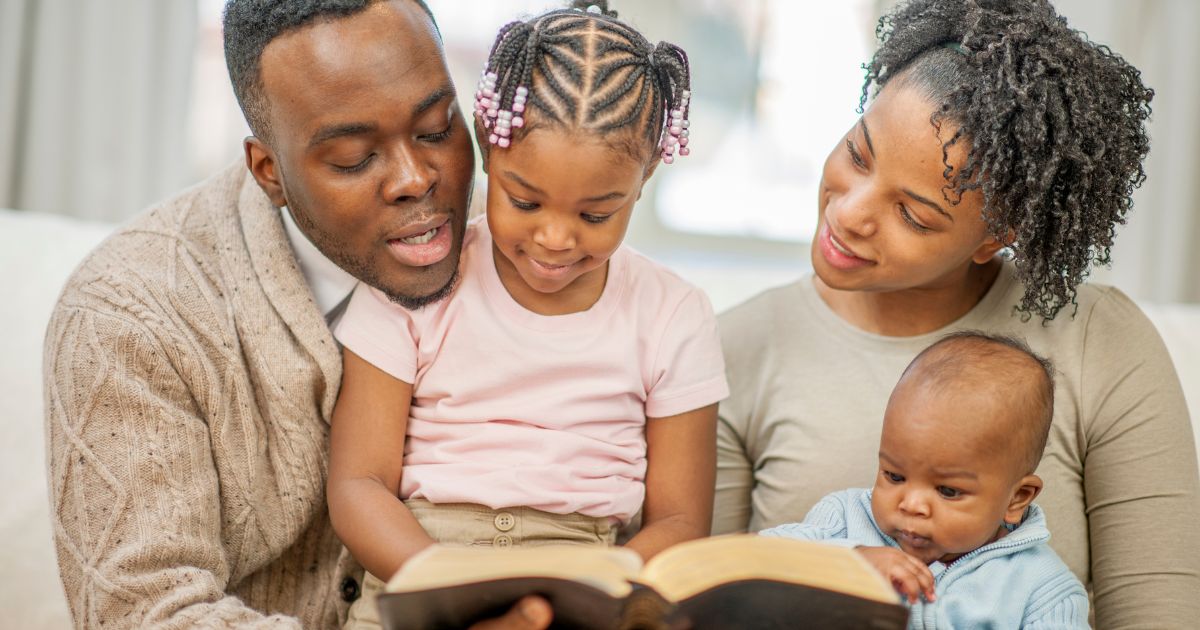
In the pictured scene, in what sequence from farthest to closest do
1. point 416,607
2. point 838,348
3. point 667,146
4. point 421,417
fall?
point 838,348
point 421,417
point 667,146
point 416,607

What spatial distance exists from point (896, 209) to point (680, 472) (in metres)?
0.52

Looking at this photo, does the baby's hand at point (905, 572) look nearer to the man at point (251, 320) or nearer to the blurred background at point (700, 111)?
the man at point (251, 320)

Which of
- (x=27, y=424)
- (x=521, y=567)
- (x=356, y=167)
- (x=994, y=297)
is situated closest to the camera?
(x=521, y=567)

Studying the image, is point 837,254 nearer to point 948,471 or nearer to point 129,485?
point 948,471

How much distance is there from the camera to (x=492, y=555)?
3.69 ft

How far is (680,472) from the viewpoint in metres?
1.69

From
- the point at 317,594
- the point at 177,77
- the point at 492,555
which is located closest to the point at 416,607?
the point at 492,555

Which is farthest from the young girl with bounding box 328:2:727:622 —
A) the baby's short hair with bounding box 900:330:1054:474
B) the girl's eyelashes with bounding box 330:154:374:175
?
the baby's short hair with bounding box 900:330:1054:474

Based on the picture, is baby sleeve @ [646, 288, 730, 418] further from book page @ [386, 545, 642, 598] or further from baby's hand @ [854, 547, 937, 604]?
book page @ [386, 545, 642, 598]

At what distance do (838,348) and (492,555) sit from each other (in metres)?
0.97

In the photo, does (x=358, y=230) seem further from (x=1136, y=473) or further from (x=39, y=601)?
(x=1136, y=473)

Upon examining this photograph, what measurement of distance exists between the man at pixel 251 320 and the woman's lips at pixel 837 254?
0.57 metres

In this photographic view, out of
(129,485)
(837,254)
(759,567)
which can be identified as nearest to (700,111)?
(837,254)

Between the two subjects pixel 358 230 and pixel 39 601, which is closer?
pixel 358 230
